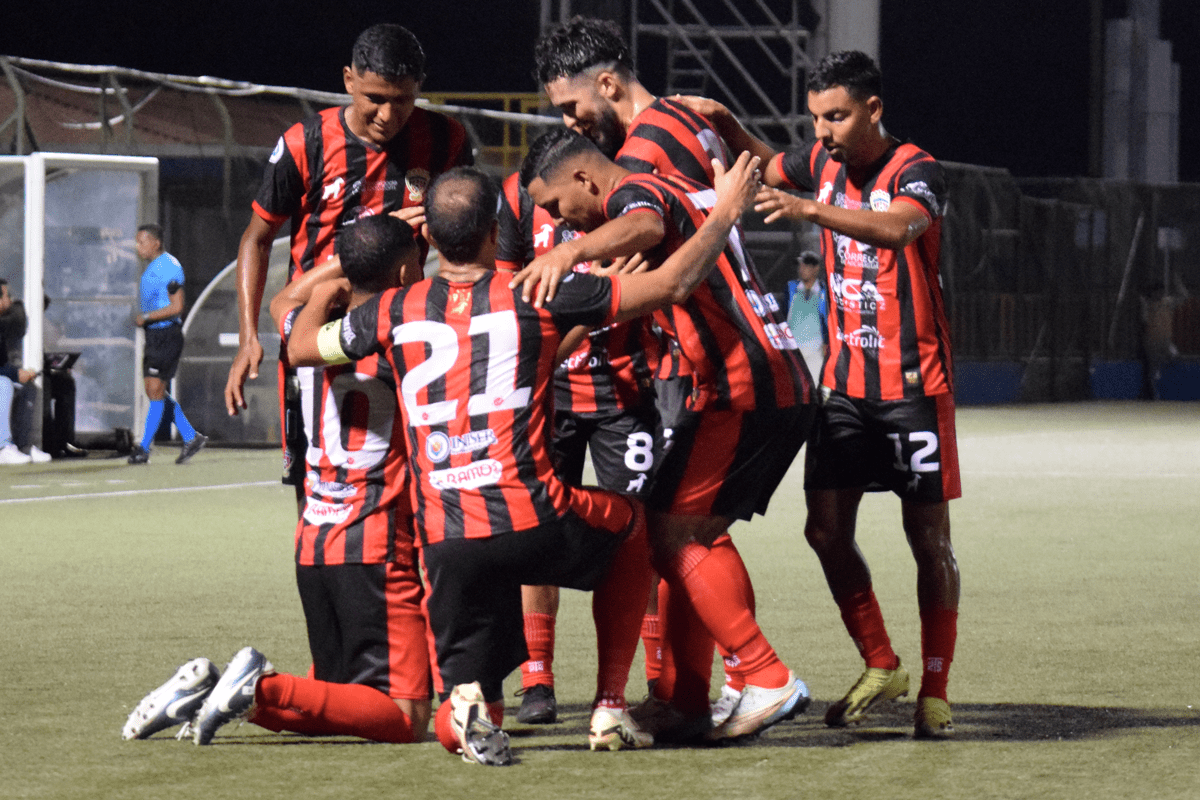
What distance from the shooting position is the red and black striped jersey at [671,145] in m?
4.61

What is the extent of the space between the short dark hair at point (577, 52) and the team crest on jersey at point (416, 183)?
63 cm

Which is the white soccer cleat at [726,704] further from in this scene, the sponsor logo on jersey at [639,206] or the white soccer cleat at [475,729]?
the sponsor logo on jersey at [639,206]

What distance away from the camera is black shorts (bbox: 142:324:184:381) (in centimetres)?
1349

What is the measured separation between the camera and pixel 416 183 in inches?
213

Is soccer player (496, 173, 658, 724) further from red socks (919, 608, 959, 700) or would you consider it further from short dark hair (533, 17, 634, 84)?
red socks (919, 608, 959, 700)

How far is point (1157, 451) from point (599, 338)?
35.8ft

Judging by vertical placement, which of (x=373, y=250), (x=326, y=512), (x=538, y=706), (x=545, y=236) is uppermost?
(x=545, y=236)

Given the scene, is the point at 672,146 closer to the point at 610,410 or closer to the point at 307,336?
the point at 610,410

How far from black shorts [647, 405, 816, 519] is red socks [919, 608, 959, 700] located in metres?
0.63

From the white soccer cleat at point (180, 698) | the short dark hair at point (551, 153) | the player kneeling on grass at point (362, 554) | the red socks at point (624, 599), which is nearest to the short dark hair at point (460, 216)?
the short dark hair at point (551, 153)

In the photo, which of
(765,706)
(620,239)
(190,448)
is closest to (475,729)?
(765,706)

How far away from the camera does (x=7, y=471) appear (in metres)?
12.8

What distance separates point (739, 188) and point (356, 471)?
120 centimetres

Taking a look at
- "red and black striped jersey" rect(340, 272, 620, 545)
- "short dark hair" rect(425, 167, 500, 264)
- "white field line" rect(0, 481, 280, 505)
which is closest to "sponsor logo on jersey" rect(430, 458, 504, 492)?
"red and black striped jersey" rect(340, 272, 620, 545)
